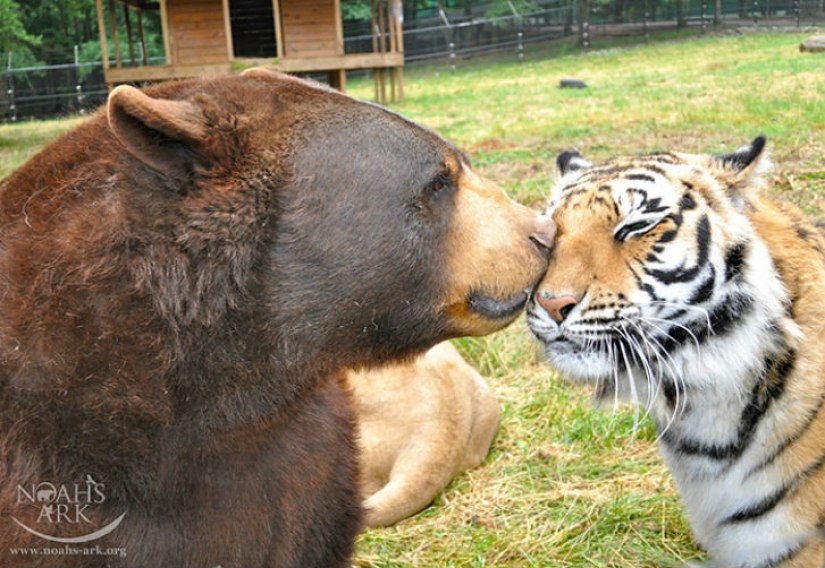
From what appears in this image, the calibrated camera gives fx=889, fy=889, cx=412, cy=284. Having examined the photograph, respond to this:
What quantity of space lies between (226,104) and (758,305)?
214 centimetres

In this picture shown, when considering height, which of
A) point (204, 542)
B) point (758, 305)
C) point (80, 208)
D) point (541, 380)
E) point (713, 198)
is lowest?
point (541, 380)

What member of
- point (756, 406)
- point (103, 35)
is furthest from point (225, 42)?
point (756, 406)

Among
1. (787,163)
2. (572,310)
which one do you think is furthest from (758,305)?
(787,163)

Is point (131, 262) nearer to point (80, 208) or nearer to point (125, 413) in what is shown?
point (80, 208)

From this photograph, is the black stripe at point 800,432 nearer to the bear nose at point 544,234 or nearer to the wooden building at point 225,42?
the bear nose at point 544,234

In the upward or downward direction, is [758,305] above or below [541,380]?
above

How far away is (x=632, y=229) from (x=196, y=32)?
69.4 feet

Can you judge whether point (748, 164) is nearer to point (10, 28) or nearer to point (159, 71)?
point (159, 71)

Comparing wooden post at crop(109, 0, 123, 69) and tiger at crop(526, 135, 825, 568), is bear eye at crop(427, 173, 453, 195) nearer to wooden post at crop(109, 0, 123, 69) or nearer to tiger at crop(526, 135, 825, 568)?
tiger at crop(526, 135, 825, 568)

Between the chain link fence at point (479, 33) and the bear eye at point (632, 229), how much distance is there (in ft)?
72.6

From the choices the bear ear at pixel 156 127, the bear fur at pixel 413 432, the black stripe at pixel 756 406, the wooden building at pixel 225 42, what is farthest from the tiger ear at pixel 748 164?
the wooden building at pixel 225 42

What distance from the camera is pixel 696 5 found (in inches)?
1628

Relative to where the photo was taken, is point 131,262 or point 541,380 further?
point 541,380

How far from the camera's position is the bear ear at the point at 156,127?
7.98ft
